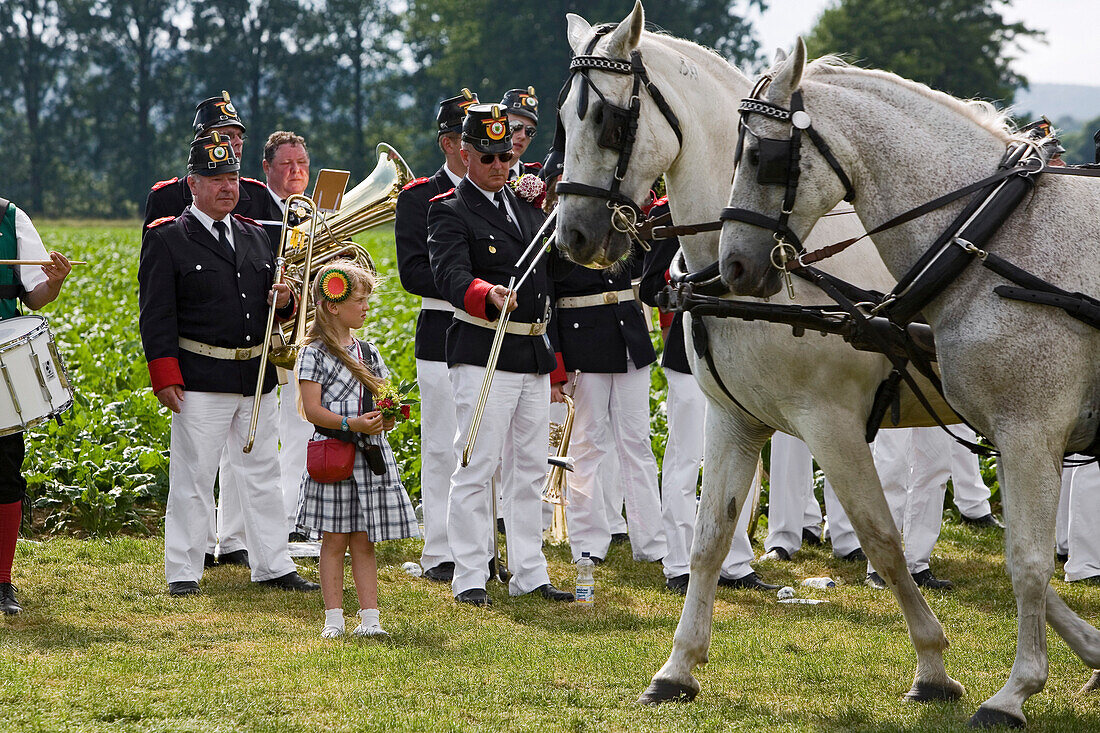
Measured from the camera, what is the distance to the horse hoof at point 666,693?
5.30 metres

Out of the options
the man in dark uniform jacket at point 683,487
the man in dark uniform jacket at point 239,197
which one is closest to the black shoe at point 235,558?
the man in dark uniform jacket at point 239,197

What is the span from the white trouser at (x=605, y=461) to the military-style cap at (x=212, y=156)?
2592 mm

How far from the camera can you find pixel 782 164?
448 centimetres

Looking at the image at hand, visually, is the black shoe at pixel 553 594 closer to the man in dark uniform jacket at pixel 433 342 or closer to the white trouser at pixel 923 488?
the man in dark uniform jacket at pixel 433 342

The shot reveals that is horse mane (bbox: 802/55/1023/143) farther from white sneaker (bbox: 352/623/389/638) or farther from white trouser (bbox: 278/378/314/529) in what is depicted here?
white trouser (bbox: 278/378/314/529)

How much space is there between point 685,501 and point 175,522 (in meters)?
3.03

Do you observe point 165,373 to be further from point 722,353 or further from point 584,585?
point 722,353

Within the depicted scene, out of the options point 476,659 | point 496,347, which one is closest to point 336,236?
point 496,347

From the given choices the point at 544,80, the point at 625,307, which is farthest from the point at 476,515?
the point at 544,80

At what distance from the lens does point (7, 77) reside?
7325 cm

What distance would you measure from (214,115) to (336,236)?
114 centimetres

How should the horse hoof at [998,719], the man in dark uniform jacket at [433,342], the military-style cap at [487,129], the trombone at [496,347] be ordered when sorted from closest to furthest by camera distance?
the horse hoof at [998,719] < the trombone at [496,347] < the military-style cap at [487,129] < the man in dark uniform jacket at [433,342]

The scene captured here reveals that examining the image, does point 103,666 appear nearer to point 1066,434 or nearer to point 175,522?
point 175,522

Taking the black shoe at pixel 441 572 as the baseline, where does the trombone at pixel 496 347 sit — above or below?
above
